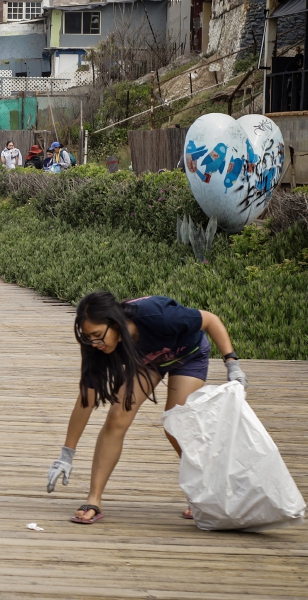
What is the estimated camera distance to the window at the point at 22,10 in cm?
5881

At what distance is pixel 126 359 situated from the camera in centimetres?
418

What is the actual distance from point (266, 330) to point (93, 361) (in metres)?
5.38

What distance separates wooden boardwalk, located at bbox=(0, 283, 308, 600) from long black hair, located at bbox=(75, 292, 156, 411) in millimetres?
631

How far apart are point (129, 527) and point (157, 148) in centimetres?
1735

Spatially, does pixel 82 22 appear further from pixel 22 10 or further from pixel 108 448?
pixel 108 448

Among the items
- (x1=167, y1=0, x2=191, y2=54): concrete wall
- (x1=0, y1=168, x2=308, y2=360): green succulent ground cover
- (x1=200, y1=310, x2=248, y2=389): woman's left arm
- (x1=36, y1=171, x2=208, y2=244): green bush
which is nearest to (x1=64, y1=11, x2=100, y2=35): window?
(x1=167, y1=0, x2=191, y2=54): concrete wall

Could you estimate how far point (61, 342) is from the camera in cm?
949

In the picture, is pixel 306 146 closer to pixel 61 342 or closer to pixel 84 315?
pixel 61 342

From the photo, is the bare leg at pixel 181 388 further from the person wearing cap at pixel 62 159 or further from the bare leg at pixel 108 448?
the person wearing cap at pixel 62 159

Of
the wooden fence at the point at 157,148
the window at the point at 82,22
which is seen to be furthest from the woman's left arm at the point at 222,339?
the window at the point at 82,22

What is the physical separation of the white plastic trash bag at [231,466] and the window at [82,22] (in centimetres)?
4576

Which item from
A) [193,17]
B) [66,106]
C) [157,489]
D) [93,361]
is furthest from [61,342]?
[193,17]

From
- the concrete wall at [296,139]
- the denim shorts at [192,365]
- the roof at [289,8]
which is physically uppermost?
the roof at [289,8]

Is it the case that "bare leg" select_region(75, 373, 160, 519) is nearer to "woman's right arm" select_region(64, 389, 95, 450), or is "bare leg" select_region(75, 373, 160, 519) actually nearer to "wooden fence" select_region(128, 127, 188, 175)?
"woman's right arm" select_region(64, 389, 95, 450)
